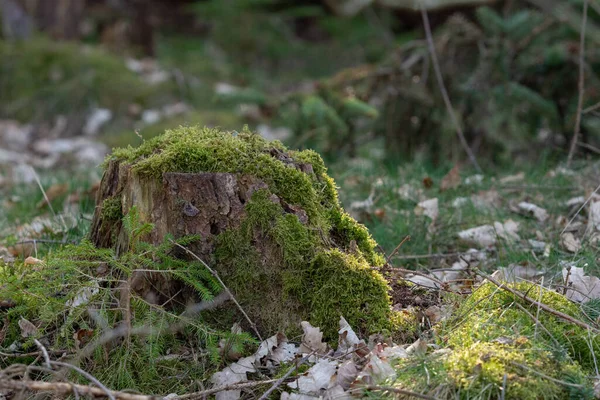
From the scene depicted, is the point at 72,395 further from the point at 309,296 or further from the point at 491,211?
the point at 491,211

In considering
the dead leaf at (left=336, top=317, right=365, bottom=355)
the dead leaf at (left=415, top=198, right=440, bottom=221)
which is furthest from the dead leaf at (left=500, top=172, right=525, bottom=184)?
the dead leaf at (left=336, top=317, right=365, bottom=355)

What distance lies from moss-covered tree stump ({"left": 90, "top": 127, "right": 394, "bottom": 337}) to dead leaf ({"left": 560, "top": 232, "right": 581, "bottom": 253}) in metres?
1.32

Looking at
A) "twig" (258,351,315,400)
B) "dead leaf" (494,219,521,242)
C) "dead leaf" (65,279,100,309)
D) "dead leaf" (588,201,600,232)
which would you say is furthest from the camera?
"dead leaf" (494,219,521,242)

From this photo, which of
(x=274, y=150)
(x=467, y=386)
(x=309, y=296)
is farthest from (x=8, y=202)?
(x=467, y=386)

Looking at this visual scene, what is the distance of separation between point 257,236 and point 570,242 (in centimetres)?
182

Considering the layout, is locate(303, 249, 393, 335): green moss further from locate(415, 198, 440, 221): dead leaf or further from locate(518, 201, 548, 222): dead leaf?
locate(518, 201, 548, 222): dead leaf

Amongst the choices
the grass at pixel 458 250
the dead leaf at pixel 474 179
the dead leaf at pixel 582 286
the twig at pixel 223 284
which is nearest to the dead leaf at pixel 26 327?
the grass at pixel 458 250

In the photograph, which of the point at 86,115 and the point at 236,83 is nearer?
the point at 86,115

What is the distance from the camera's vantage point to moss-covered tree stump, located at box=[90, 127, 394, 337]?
99.7 inches

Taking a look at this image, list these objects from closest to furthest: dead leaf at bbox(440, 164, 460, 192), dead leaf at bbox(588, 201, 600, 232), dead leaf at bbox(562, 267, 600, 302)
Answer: dead leaf at bbox(562, 267, 600, 302), dead leaf at bbox(588, 201, 600, 232), dead leaf at bbox(440, 164, 460, 192)

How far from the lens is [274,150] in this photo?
9.14ft

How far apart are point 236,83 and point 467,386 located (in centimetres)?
841

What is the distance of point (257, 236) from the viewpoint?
257cm

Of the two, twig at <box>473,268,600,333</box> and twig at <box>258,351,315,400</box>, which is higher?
twig at <box>473,268,600,333</box>
